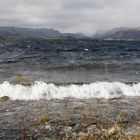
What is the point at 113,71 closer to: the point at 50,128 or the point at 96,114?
the point at 96,114

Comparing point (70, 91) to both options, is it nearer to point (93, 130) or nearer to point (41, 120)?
point (41, 120)

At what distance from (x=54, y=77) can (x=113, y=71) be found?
9.76m

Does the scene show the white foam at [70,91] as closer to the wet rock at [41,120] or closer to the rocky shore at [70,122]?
the rocky shore at [70,122]

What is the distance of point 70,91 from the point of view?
1046 inches

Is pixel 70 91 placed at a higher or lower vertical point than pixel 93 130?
lower

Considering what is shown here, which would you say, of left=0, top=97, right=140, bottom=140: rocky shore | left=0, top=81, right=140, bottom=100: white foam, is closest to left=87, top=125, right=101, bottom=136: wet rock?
left=0, top=97, right=140, bottom=140: rocky shore

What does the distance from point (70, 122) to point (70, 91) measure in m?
12.7

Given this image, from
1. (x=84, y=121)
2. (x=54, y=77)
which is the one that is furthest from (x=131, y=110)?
(x=54, y=77)

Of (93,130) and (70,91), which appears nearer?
(93,130)


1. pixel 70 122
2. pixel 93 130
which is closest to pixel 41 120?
pixel 70 122

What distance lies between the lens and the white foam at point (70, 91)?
961 inches

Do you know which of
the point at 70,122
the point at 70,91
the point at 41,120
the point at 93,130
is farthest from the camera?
the point at 70,91

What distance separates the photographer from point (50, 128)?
43.5 feet

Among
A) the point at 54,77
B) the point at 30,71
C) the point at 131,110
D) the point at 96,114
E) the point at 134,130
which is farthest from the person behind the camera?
the point at 30,71
